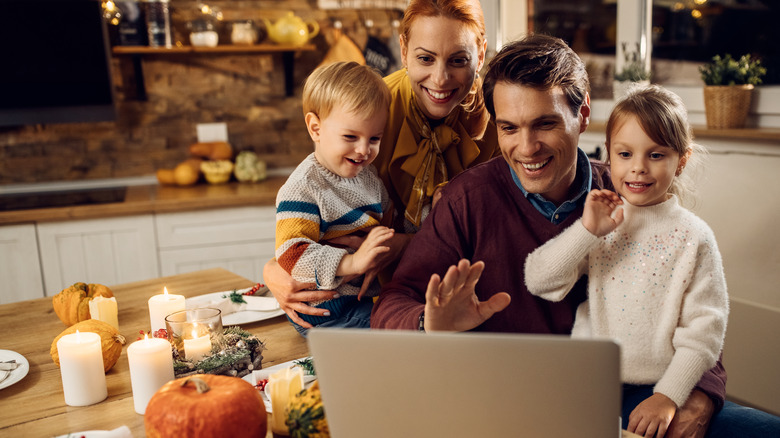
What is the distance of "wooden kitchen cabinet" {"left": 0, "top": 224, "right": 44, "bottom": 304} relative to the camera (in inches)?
Answer: 113

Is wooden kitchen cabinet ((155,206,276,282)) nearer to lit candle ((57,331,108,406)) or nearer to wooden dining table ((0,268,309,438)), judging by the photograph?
wooden dining table ((0,268,309,438))

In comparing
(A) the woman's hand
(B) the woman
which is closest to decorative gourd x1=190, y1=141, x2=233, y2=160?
(B) the woman

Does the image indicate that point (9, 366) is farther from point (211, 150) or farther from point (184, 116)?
point (184, 116)

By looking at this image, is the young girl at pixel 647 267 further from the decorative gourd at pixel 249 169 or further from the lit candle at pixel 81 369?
the decorative gourd at pixel 249 169

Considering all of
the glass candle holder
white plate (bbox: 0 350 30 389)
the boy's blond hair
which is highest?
the boy's blond hair

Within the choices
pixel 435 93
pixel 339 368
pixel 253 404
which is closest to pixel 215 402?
pixel 253 404

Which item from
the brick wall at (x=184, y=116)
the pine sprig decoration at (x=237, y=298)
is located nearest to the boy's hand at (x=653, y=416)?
the pine sprig decoration at (x=237, y=298)

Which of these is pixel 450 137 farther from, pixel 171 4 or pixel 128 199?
pixel 171 4

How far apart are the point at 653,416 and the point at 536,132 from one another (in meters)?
0.61

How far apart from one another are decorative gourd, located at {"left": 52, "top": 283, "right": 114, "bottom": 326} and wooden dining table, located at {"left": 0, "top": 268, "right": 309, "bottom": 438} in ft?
0.17

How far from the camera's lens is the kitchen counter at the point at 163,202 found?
286 centimetres

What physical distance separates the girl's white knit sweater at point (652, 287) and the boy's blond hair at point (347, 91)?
51 cm

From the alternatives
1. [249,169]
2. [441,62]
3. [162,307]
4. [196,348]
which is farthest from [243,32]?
[196,348]

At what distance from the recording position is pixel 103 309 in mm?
1477
